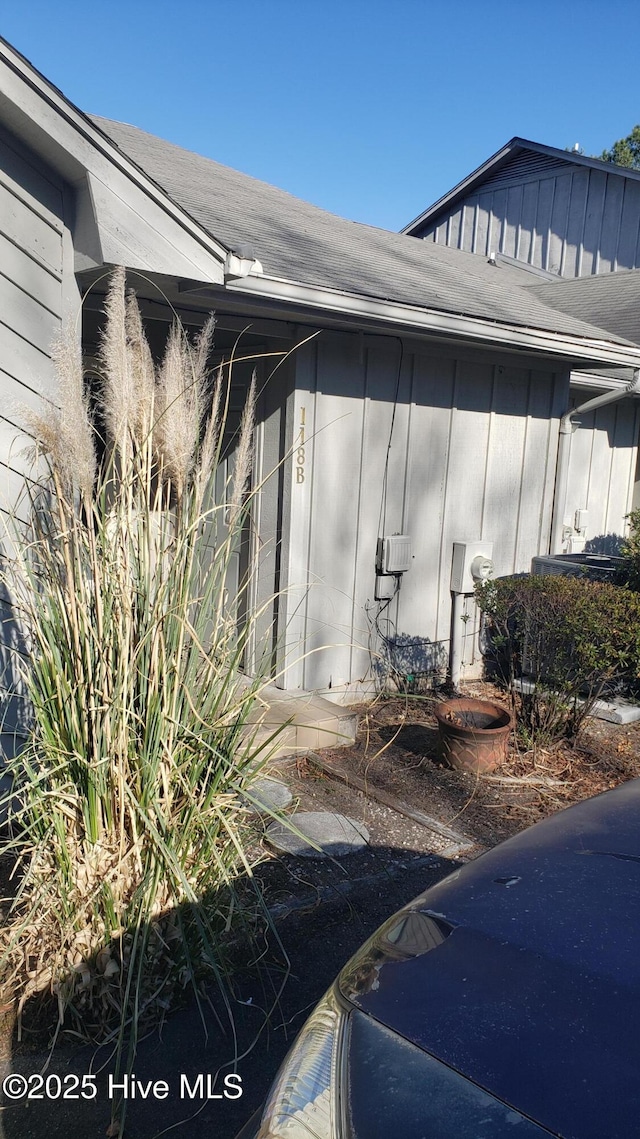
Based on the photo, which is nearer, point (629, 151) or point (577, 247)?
point (577, 247)

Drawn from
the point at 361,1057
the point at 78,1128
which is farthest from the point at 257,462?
the point at 361,1057

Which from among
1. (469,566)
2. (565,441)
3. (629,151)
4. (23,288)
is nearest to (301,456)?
(469,566)

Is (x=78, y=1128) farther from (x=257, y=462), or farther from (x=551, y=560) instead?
(x=551, y=560)

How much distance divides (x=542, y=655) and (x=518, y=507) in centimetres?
212

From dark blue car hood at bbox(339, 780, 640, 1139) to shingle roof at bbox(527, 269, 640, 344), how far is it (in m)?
8.21

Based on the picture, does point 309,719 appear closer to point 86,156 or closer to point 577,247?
point 86,156

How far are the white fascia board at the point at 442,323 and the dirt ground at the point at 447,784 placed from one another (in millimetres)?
2303

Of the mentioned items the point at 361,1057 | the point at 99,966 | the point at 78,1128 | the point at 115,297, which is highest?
the point at 115,297

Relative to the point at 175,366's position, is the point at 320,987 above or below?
below

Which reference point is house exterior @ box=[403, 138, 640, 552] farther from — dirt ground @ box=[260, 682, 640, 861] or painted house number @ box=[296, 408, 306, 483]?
painted house number @ box=[296, 408, 306, 483]

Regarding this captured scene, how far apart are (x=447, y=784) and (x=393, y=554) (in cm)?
185

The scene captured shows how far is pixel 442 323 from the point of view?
5.62 m

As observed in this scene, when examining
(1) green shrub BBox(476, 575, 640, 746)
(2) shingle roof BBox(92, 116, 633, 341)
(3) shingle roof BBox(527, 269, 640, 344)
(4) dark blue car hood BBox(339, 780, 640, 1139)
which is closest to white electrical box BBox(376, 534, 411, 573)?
(1) green shrub BBox(476, 575, 640, 746)

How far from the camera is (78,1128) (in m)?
2.34
